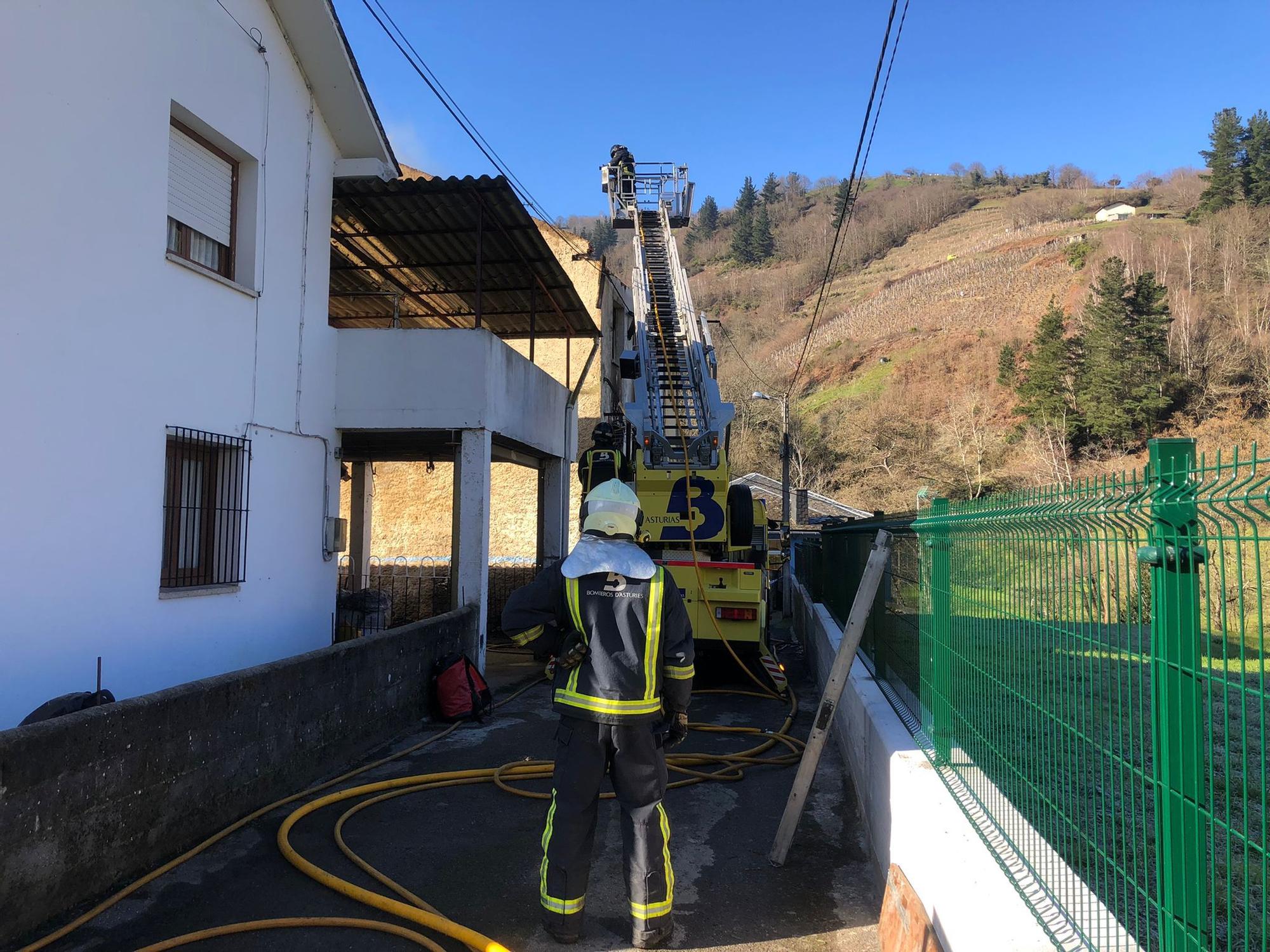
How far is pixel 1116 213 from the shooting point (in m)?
88.8

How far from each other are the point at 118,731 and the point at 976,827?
3.93 metres

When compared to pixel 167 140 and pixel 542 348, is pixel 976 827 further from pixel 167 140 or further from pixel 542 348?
pixel 542 348

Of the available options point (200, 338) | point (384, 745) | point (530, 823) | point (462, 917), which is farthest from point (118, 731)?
point (200, 338)

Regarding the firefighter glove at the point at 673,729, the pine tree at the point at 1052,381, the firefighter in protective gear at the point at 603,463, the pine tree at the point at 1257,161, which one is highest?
the pine tree at the point at 1257,161

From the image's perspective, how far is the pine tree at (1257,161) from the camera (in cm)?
5950

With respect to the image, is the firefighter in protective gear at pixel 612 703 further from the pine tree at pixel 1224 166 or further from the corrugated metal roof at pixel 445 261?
the pine tree at pixel 1224 166

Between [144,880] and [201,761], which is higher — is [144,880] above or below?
below

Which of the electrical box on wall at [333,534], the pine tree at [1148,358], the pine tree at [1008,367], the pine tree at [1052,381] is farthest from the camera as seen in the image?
the pine tree at [1008,367]

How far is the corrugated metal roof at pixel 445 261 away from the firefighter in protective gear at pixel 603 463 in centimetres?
212

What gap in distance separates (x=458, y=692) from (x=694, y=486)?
14.1 feet

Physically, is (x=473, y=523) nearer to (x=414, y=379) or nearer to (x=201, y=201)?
(x=414, y=379)

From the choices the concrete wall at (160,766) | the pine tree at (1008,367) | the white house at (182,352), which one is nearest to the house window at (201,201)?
the white house at (182,352)

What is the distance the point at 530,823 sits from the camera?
5.55 metres

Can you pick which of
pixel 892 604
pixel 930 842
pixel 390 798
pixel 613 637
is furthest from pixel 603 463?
pixel 930 842
